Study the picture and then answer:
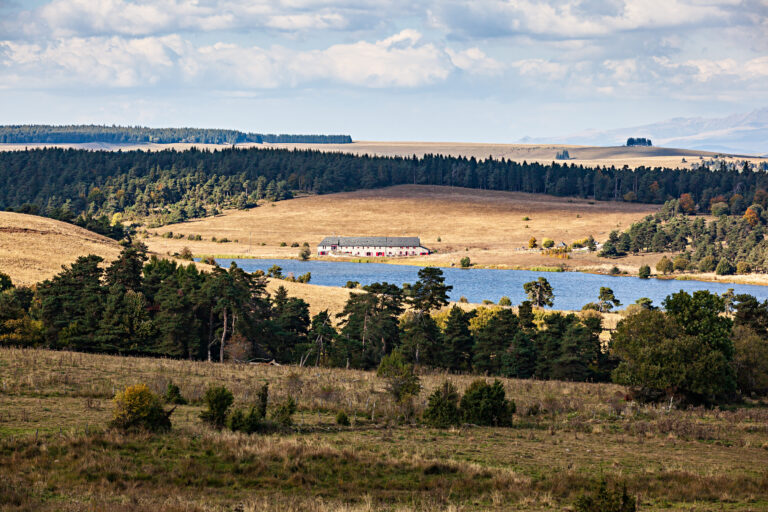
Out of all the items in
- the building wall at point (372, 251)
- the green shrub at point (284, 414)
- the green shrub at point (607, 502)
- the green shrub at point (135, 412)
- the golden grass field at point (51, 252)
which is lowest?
the building wall at point (372, 251)

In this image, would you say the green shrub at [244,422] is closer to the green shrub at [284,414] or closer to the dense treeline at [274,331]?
the green shrub at [284,414]

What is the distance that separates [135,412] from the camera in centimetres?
2736

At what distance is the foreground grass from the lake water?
257 feet

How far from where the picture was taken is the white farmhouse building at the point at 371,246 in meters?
187

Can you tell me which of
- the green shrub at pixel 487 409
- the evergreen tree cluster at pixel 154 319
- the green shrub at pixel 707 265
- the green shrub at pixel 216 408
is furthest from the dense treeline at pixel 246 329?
the green shrub at pixel 707 265

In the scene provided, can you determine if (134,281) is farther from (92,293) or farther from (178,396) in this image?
(178,396)

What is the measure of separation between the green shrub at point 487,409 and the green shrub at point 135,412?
1392 cm

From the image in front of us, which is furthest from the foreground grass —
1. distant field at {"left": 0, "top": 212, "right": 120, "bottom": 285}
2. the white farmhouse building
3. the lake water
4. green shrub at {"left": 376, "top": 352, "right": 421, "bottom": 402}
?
the white farmhouse building

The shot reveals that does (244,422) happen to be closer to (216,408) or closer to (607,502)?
(216,408)

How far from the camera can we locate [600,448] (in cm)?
2967

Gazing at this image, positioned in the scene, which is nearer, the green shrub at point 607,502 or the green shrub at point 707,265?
the green shrub at point 607,502

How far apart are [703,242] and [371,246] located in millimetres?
77403

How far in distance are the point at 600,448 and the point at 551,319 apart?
29598mm

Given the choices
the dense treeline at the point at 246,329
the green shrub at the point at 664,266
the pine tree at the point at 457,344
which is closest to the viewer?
the dense treeline at the point at 246,329
